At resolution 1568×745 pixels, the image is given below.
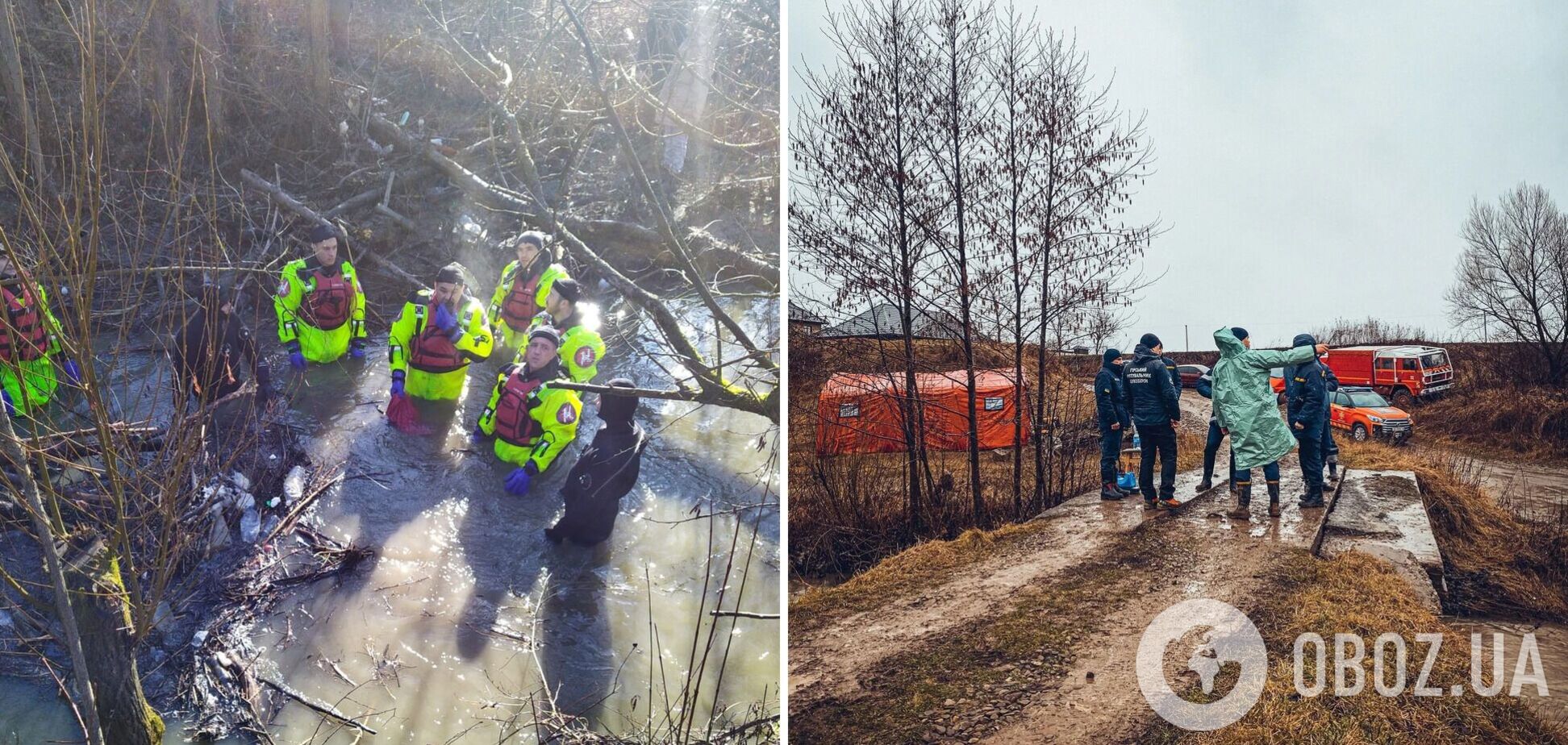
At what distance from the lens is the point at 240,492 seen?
8.34 ft

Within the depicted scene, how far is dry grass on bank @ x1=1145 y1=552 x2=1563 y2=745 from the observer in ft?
5.97

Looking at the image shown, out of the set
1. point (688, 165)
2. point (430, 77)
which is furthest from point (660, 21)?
point (430, 77)

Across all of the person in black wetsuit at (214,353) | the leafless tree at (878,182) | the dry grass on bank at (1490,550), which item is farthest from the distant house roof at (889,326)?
the person in black wetsuit at (214,353)

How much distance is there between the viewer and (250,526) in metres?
2.51

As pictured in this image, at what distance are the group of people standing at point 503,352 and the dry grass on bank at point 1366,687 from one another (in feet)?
5.85

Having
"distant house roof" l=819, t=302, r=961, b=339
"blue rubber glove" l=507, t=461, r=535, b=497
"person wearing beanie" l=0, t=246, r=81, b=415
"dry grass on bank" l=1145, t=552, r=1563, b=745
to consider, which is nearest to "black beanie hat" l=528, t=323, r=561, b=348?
"blue rubber glove" l=507, t=461, r=535, b=497

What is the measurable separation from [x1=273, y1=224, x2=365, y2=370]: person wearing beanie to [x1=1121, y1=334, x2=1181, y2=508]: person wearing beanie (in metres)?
2.51

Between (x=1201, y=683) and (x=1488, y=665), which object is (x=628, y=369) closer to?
(x=1201, y=683)

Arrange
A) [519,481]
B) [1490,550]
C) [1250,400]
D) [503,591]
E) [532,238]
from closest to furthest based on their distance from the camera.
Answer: [1490,550]
[1250,400]
[503,591]
[519,481]
[532,238]

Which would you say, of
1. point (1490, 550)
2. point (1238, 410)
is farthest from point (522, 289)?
point (1490, 550)

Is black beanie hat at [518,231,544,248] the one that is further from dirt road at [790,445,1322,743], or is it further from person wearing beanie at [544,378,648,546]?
dirt road at [790,445,1322,743]

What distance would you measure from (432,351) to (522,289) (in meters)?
0.36

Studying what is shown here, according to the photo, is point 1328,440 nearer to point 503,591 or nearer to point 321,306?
point 503,591

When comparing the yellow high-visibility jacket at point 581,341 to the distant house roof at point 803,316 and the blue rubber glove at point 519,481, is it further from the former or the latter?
the distant house roof at point 803,316
